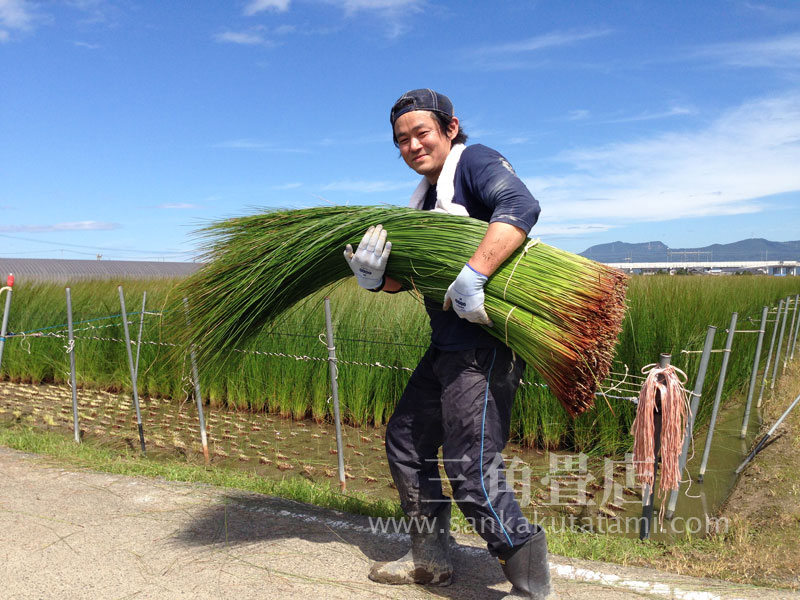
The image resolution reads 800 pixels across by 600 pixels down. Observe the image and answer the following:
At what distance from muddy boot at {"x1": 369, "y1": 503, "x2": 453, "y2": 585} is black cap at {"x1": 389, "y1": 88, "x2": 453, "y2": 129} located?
4.73 feet

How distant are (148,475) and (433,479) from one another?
2.07m

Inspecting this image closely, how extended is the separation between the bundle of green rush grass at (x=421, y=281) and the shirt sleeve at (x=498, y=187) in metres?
0.13

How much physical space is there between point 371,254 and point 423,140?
1.42 ft

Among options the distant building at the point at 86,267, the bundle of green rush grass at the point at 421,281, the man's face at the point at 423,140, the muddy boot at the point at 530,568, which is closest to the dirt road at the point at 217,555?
the muddy boot at the point at 530,568

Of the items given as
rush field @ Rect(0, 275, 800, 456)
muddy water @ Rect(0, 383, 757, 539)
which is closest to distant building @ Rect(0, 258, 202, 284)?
rush field @ Rect(0, 275, 800, 456)

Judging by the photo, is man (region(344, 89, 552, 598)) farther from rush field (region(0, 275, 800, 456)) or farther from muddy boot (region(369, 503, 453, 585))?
rush field (region(0, 275, 800, 456))

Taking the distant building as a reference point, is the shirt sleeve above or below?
below

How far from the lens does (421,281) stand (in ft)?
7.25

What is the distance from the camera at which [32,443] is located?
14.3ft

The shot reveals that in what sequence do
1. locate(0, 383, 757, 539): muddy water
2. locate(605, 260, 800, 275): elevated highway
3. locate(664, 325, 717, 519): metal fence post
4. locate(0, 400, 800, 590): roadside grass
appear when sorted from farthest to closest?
locate(605, 260, 800, 275): elevated highway < locate(0, 383, 757, 539): muddy water < locate(664, 325, 717, 519): metal fence post < locate(0, 400, 800, 590): roadside grass

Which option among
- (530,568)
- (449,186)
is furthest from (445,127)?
(530,568)

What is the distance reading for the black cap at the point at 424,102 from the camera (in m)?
2.18

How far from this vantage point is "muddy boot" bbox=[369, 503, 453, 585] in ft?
7.45

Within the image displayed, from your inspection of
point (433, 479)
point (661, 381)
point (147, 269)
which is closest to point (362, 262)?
point (433, 479)
